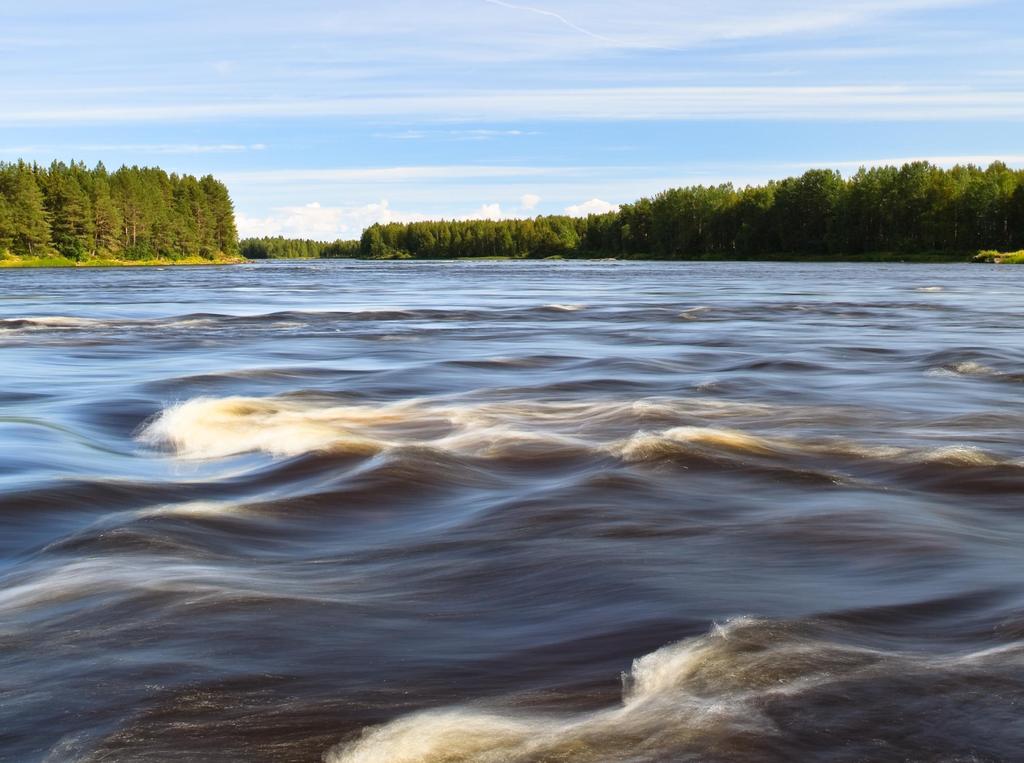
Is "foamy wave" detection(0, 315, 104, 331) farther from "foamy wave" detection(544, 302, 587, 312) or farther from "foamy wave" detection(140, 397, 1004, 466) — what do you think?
"foamy wave" detection(140, 397, 1004, 466)

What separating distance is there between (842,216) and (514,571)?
415 ft

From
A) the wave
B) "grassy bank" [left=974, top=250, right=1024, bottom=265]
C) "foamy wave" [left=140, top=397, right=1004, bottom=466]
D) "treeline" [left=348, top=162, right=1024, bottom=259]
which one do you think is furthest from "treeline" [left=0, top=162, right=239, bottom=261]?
the wave

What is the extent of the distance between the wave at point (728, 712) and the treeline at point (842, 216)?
366 feet

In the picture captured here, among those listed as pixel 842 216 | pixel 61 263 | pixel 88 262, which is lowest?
pixel 61 263

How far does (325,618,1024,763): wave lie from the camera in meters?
3.70

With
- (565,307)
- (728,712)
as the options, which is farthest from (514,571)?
(565,307)

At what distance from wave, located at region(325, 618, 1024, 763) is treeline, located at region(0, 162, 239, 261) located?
115597 millimetres

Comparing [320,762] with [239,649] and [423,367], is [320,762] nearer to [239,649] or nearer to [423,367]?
[239,649]

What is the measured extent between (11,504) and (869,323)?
2137 centimetres

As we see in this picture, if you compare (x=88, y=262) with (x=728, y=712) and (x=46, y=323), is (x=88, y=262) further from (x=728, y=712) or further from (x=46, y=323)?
(x=728, y=712)

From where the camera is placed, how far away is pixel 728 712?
3.94 metres

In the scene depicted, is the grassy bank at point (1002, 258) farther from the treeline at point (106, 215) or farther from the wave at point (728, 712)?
the treeline at point (106, 215)

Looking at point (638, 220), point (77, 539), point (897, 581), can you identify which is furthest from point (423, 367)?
point (638, 220)

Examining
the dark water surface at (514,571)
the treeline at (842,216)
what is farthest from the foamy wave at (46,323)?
the treeline at (842,216)
